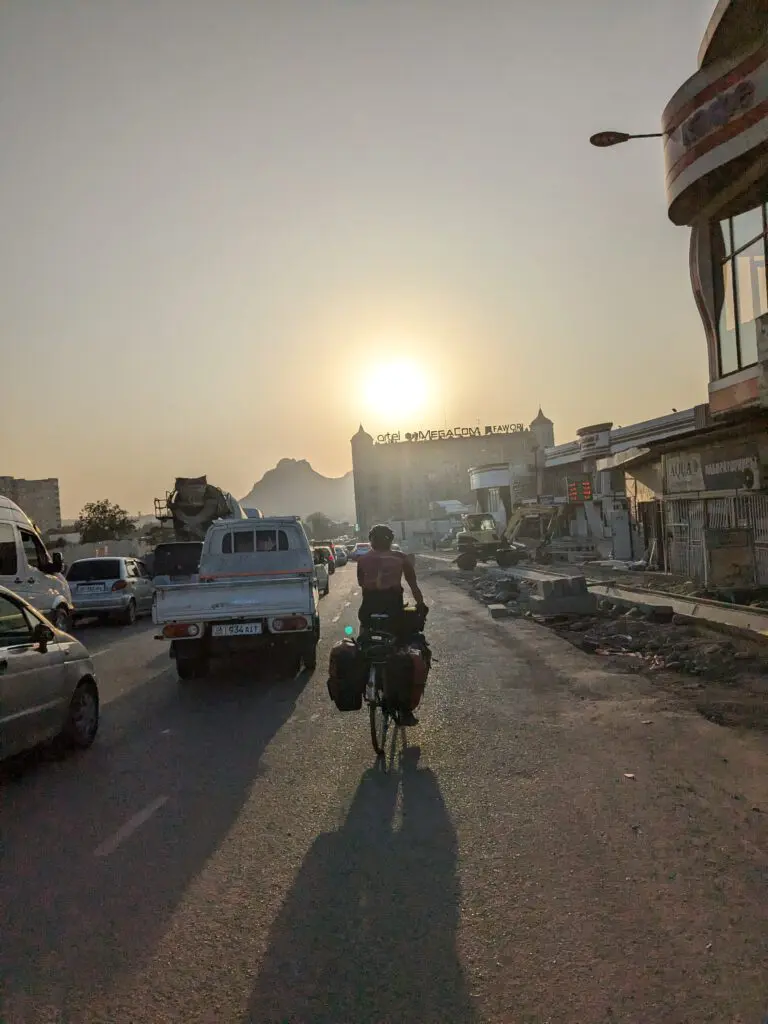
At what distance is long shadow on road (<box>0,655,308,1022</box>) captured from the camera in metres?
3.76

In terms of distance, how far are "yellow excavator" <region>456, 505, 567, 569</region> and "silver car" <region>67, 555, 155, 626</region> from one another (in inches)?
765

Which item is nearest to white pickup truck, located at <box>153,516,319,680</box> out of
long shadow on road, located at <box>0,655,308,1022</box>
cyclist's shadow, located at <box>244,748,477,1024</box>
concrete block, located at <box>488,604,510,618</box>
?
long shadow on road, located at <box>0,655,308,1022</box>

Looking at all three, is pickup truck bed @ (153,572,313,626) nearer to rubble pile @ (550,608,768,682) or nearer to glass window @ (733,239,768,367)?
rubble pile @ (550,608,768,682)

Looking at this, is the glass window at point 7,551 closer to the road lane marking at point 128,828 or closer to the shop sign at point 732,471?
the road lane marking at point 128,828

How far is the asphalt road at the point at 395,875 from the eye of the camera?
3445 mm

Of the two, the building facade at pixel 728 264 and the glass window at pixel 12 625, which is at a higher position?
the building facade at pixel 728 264

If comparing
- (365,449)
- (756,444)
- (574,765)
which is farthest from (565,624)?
(365,449)

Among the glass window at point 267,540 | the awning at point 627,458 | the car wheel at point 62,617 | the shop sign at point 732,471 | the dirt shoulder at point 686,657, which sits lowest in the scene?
the dirt shoulder at point 686,657

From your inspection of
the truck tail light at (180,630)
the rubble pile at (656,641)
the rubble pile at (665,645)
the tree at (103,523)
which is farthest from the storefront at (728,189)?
the tree at (103,523)

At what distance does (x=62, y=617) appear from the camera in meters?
15.6

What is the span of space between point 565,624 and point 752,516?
674 centimetres

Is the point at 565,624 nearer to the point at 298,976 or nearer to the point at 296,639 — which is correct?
the point at 296,639

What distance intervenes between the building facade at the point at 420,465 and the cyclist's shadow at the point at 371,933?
13735 cm

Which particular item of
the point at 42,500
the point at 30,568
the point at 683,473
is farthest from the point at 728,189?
the point at 42,500
